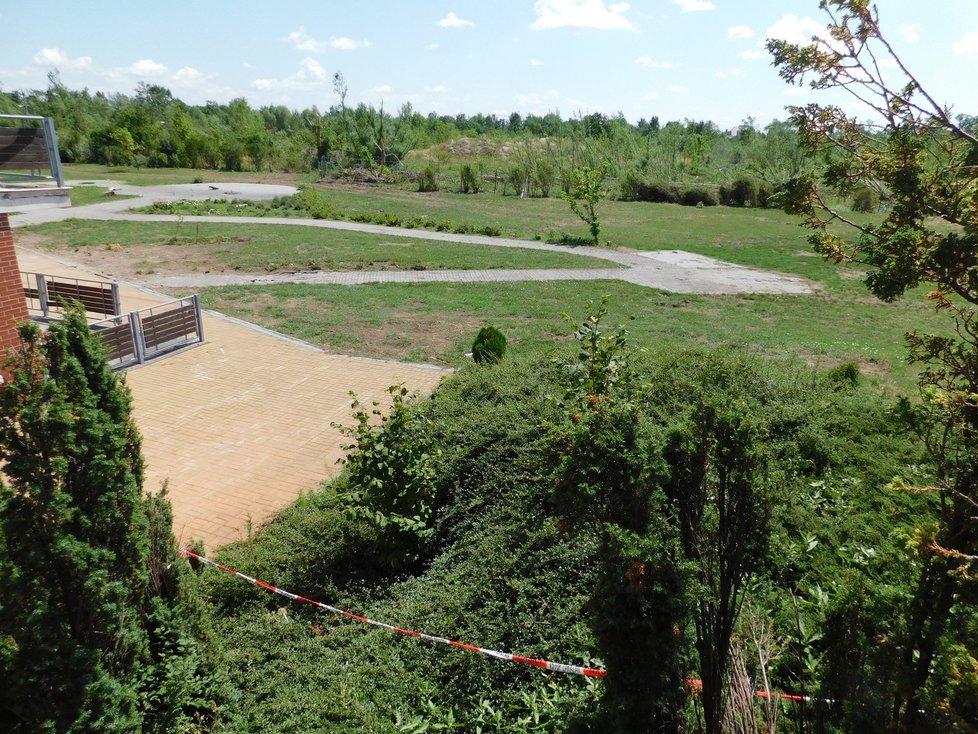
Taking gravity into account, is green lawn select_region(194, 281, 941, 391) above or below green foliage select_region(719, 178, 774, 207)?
below

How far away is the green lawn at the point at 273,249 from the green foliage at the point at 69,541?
56.9 ft

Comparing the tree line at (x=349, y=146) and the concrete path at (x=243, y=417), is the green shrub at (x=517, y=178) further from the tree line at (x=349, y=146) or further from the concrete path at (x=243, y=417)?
the concrete path at (x=243, y=417)

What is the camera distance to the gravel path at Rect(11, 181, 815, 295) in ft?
63.1

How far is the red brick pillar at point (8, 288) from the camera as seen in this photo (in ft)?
26.7

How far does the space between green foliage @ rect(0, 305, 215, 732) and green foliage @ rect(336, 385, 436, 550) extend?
2.51m

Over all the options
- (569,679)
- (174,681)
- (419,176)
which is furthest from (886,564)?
(419,176)

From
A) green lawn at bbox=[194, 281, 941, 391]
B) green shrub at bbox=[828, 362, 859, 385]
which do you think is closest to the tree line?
green lawn at bbox=[194, 281, 941, 391]

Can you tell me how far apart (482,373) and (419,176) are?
39.5m

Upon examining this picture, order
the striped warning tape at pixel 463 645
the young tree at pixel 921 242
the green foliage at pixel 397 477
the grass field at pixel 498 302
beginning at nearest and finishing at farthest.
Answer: the young tree at pixel 921 242 < the striped warning tape at pixel 463 645 < the green foliage at pixel 397 477 < the grass field at pixel 498 302

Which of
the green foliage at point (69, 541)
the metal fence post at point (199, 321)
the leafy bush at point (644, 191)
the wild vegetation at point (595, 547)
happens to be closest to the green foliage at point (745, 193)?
the leafy bush at point (644, 191)

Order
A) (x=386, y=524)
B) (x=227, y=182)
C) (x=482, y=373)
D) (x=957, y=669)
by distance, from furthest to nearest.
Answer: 1. (x=227, y=182)
2. (x=482, y=373)
3. (x=386, y=524)
4. (x=957, y=669)

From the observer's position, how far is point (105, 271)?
19.8 metres

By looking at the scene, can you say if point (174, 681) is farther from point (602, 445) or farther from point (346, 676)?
point (602, 445)

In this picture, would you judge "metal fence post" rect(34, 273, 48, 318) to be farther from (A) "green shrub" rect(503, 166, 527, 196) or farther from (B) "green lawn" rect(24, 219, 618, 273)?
→ (A) "green shrub" rect(503, 166, 527, 196)
